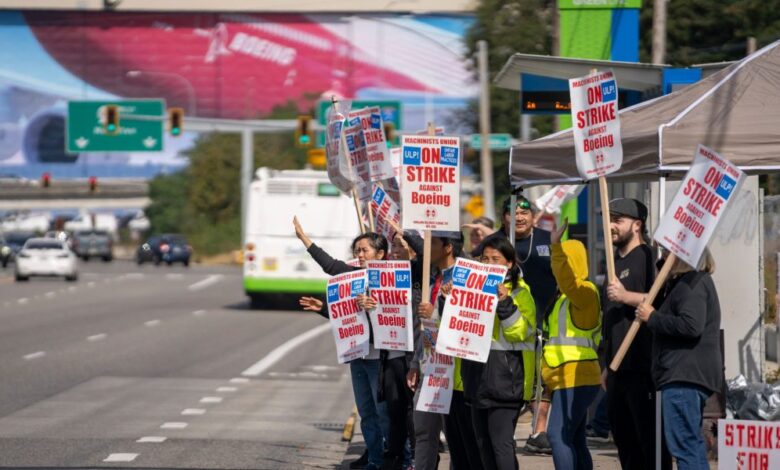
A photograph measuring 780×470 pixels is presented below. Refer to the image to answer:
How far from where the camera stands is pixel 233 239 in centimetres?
9425

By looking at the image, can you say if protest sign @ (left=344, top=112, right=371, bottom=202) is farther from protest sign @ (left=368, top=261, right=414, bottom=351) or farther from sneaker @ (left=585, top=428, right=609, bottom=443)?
sneaker @ (left=585, top=428, right=609, bottom=443)

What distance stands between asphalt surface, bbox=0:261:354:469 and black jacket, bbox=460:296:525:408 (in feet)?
12.2

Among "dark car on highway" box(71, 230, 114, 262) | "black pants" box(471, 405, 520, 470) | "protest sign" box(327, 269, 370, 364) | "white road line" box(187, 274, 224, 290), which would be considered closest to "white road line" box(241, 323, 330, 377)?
"protest sign" box(327, 269, 370, 364)

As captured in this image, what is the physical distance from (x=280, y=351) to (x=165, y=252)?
5034 centimetres

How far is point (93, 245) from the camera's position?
8069cm

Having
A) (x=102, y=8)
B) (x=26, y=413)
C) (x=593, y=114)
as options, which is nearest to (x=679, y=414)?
(x=593, y=114)

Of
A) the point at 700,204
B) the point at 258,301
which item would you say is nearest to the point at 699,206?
the point at 700,204

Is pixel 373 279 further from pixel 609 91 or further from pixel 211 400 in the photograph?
pixel 211 400

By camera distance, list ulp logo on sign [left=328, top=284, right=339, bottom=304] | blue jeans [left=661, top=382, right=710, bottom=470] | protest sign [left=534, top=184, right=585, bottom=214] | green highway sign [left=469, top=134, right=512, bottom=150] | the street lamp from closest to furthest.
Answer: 1. blue jeans [left=661, top=382, right=710, bottom=470]
2. ulp logo on sign [left=328, top=284, right=339, bottom=304]
3. protest sign [left=534, top=184, right=585, bottom=214]
4. green highway sign [left=469, top=134, right=512, bottom=150]
5. the street lamp

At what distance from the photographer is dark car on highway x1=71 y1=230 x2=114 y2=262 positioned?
265 ft

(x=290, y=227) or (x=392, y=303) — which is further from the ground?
(x=290, y=227)

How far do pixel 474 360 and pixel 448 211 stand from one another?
128 cm

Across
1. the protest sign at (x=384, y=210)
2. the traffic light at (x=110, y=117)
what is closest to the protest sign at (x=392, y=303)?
the protest sign at (x=384, y=210)

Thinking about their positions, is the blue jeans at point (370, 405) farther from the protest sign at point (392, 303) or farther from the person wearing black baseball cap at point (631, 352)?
the person wearing black baseball cap at point (631, 352)
